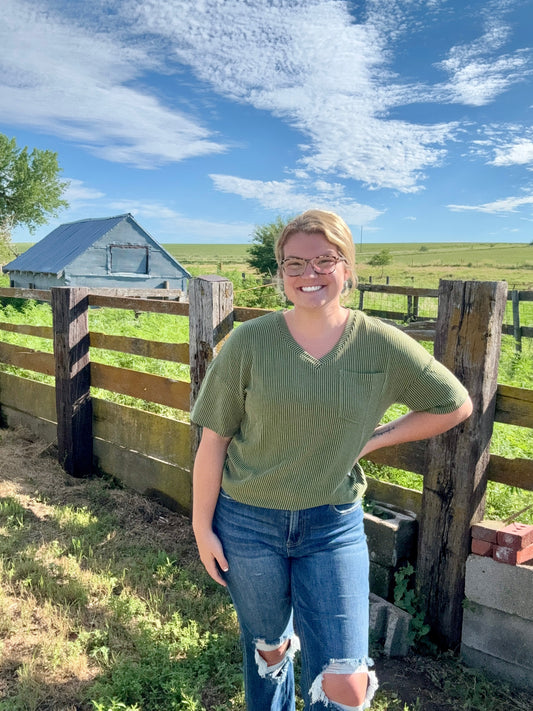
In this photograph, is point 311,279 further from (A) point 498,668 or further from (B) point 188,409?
(B) point 188,409

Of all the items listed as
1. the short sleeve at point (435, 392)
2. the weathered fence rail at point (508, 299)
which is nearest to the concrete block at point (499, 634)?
the short sleeve at point (435, 392)

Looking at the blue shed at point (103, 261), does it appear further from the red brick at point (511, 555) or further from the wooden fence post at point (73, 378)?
the red brick at point (511, 555)

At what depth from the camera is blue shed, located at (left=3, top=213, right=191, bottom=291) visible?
26422mm

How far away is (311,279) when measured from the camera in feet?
6.69

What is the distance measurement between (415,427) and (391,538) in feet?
4.65

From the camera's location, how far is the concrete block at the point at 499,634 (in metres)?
3.09

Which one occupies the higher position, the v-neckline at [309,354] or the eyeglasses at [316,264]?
the eyeglasses at [316,264]

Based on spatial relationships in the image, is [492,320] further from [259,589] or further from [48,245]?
[48,245]

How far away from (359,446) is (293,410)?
0.28 m

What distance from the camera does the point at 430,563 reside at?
3.46 meters

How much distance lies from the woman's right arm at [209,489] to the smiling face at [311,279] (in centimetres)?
55

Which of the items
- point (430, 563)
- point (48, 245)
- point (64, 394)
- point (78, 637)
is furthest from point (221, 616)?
point (48, 245)

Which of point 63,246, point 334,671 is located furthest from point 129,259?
point 334,671

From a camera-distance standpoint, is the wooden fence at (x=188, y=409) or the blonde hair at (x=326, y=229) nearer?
the blonde hair at (x=326, y=229)
